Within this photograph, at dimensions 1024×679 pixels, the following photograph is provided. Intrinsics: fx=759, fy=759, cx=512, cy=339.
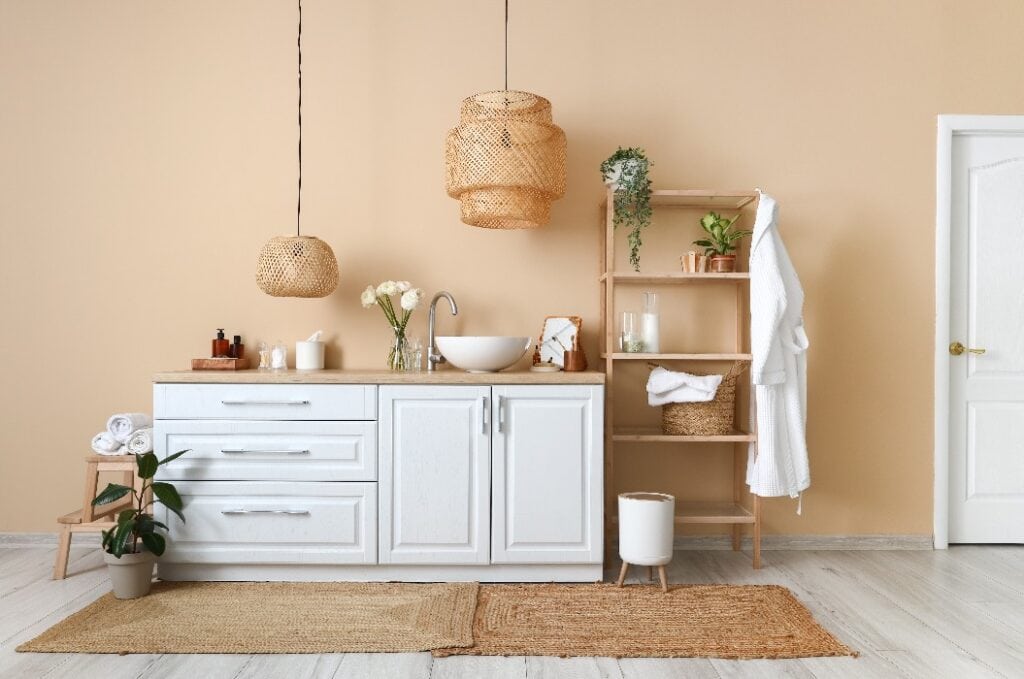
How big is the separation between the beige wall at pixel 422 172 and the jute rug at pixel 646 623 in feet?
2.54

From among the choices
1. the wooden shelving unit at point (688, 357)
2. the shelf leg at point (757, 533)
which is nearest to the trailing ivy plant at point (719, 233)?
the wooden shelving unit at point (688, 357)

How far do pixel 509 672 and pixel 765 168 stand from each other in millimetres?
2482

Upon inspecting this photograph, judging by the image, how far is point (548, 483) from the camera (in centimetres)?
293

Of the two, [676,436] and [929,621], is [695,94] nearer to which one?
[676,436]

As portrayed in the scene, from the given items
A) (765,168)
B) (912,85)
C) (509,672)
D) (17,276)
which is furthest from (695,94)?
(17,276)

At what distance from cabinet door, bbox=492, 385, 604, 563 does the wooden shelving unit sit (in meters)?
0.24

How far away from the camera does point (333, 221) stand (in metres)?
3.50

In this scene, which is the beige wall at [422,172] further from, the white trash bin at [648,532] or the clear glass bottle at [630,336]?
the white trash bin at [648,532]

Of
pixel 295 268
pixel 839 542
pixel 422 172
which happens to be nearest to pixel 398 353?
pixel 295 268

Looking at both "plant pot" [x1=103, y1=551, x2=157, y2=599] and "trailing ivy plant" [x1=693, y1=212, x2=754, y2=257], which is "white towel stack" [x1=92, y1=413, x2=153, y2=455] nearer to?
"plant pot" [x1=103, y1=551, x2=157, y2=599]

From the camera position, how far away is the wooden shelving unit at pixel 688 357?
3160 millimetres

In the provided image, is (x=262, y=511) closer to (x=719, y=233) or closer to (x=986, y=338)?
(x=719, y=233)

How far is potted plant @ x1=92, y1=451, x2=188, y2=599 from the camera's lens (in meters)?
2.70

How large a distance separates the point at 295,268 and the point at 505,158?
99 centimetres
